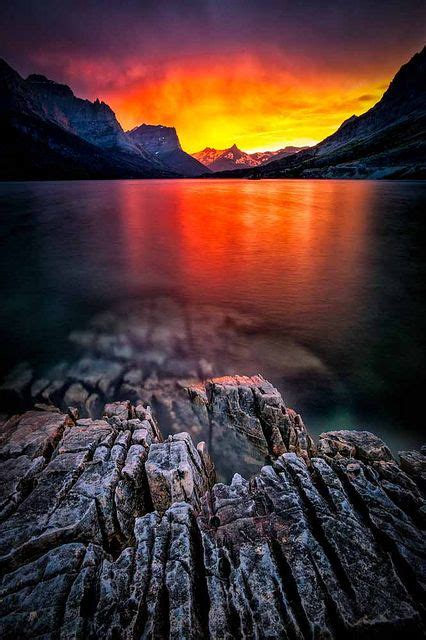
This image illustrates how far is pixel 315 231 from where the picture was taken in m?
32.7

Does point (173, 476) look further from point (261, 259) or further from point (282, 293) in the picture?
point (261, 259)

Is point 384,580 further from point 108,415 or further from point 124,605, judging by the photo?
point 108,415

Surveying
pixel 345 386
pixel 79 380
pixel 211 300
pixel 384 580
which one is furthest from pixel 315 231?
pixel 384 580

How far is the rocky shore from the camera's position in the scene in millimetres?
3223

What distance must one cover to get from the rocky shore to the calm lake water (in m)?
3.44

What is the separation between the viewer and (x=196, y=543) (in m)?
4.06

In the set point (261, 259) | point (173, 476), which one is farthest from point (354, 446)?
point (261, 259)

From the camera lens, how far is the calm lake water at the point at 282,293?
364 inches

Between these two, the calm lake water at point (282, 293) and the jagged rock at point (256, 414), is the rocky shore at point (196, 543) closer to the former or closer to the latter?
the jagged rock at point (256, 414)

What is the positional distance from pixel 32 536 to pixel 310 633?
359 centimetres

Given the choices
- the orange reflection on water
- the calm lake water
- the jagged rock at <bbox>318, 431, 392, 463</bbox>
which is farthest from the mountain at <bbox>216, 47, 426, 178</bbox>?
the jagged rock at <bbox>318, 431, 392, 463</bbox>

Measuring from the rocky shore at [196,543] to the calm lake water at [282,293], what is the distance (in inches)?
136

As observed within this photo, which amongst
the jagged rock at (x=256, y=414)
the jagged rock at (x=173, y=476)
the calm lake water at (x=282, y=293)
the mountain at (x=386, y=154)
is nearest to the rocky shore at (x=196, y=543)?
the jagged rock at (x=173, y=476)

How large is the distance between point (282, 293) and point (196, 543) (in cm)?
1391
